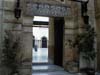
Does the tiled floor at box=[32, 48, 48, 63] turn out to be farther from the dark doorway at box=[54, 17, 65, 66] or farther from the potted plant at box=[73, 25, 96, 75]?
the potted plant at box=[73, 25, 96, 75]

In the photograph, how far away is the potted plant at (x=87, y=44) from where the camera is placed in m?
7.79

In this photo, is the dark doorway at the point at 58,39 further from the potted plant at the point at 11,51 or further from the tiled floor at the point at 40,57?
the potted plant at the point at 11,51

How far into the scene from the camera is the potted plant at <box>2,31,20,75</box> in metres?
6.60

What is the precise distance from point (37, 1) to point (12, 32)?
1876 mm

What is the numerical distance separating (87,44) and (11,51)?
3069mm

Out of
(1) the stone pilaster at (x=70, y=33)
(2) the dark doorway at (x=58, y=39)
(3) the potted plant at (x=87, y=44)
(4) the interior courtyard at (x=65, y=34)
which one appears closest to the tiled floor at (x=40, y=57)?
(2) the dark doorway at (x=58, y=39)

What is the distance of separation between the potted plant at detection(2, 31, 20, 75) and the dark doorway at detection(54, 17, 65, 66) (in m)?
3.49

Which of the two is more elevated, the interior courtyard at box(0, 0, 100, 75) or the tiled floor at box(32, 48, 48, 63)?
the interior courtyard at box(0, 0, 100, 75)

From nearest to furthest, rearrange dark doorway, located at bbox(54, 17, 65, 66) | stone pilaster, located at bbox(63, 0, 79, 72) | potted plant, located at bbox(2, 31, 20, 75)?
potted plant, located at bbox(2, 31, 20, 75)
stone pilaster, located at bbox(63, 0, 79, 72)
dark doorway, located at bbox(54, 17, 65, 66)

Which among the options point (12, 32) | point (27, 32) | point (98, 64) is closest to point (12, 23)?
point (12, 32)

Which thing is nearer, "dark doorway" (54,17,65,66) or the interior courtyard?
the interior courtyard

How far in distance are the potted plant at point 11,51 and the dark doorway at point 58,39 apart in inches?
138

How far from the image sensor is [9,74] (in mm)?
6957

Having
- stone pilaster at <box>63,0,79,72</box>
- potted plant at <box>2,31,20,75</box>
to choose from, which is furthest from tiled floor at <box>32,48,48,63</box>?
potted plant at <box>2,31,20,75</box>
